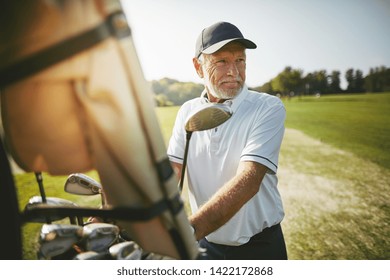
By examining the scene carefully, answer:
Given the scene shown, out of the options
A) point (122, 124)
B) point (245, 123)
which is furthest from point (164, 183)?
point (245, 123)

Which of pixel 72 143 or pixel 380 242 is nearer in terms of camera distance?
pixel 72 143

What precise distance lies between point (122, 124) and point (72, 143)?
6.3 inches

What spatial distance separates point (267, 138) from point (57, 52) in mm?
1054

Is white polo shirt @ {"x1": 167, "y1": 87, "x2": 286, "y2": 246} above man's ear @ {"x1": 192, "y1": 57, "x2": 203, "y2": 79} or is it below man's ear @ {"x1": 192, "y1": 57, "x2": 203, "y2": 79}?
below

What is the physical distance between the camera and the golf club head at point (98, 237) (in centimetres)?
87

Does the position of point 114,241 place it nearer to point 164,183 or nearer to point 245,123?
point 164,183

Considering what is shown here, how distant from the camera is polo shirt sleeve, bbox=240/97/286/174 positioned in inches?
52.5

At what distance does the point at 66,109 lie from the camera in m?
0.67

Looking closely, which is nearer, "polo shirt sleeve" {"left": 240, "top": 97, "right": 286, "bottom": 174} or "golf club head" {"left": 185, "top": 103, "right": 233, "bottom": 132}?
"golf club head" {"left": 185, "top": 103, "right": 233, "bottom": 132}

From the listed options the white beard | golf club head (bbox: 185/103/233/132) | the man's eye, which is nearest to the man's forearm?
golf club head (bbox: 185/103/233/132)

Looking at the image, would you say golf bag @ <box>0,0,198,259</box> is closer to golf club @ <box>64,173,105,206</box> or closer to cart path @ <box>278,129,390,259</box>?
golf club @ <box>64,173,105,206</box>

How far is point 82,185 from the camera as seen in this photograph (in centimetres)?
130

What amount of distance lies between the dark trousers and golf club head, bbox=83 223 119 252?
0.94 m

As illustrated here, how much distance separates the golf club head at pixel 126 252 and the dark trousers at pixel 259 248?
912 mm
